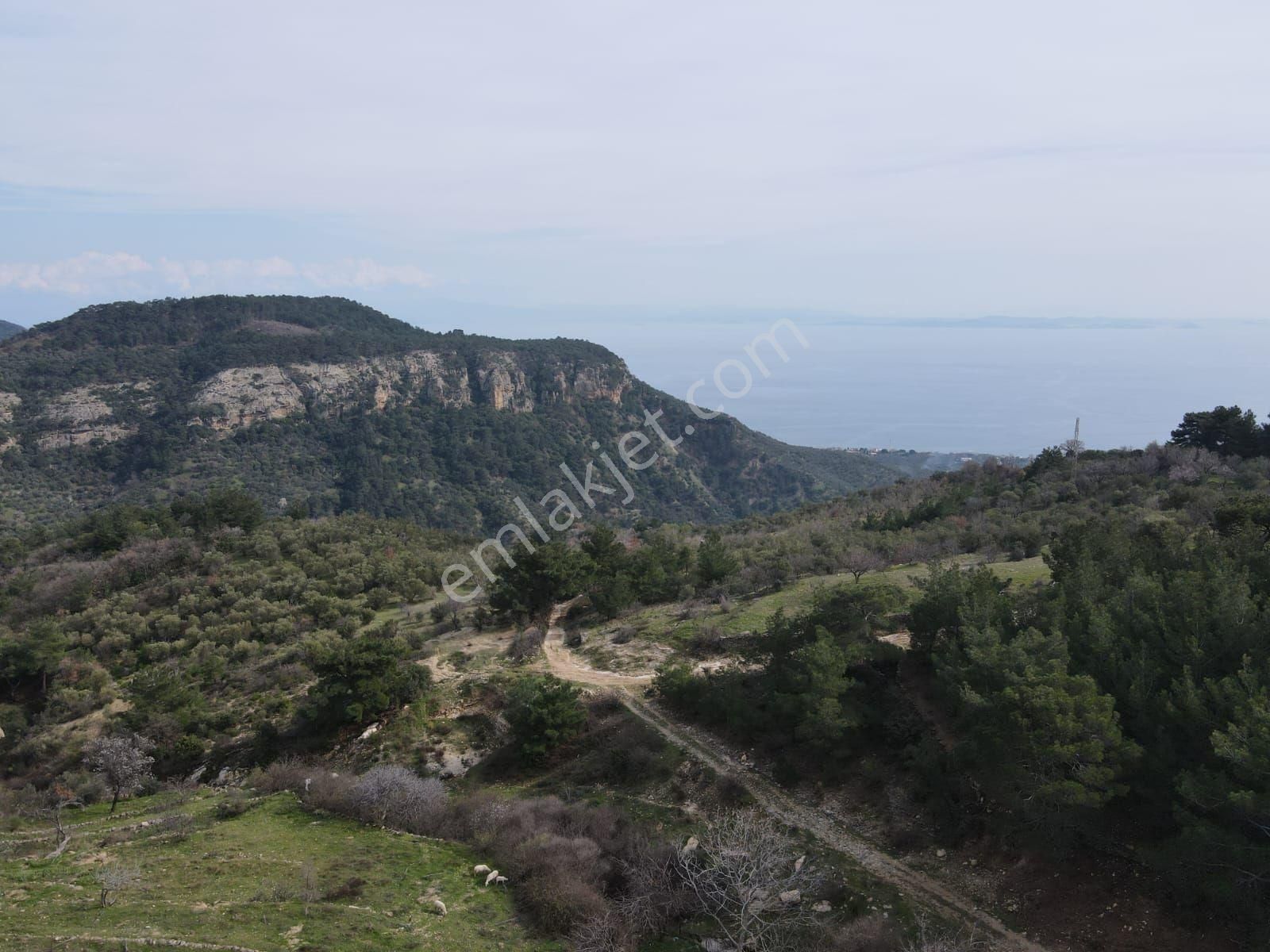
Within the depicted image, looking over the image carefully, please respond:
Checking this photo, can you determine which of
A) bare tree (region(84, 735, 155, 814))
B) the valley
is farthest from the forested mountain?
bare tree (region(84, 735, 155, 814))

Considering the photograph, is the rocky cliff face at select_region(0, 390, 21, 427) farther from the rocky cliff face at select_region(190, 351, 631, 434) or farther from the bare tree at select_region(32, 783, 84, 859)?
the bare tree at select_region(32, 783, 84, 859)

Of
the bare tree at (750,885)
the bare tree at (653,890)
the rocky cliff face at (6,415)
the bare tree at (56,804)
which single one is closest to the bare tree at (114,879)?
the bare tree at (56,804)

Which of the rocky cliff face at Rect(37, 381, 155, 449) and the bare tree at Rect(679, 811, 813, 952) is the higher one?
the rocky cliff face at Rect(37, 381, 155, 449)

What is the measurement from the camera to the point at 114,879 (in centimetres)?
1192

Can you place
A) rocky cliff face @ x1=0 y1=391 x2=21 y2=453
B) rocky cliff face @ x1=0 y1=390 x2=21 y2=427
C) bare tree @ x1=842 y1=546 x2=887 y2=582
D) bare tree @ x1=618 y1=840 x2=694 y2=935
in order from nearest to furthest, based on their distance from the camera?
bare tree @ x1=618 y1=840 x2=694 y2=935 → bare tree @ x1=842 y1=546 x2=887 y2=582 → rocky cliff face @ x1=0 y1=391 x2=21 y2=453 → rocky cliff face @ x1=0 y1=390 x2=21 y2=427

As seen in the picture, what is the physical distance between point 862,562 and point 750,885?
63.0 ft

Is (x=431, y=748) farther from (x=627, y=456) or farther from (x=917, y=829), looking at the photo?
(x=627, y=456)

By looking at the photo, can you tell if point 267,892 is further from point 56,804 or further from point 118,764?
point 56,804

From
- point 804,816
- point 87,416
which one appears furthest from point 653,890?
point 87,416

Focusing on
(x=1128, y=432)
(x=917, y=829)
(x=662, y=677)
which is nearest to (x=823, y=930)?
(x=917, y=829)

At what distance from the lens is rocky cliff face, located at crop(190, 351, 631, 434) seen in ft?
254

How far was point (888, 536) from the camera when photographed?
32.5 metres

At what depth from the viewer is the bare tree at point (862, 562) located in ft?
96.7

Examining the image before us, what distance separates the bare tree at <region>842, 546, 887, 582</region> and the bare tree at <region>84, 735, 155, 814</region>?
22.5 meters
